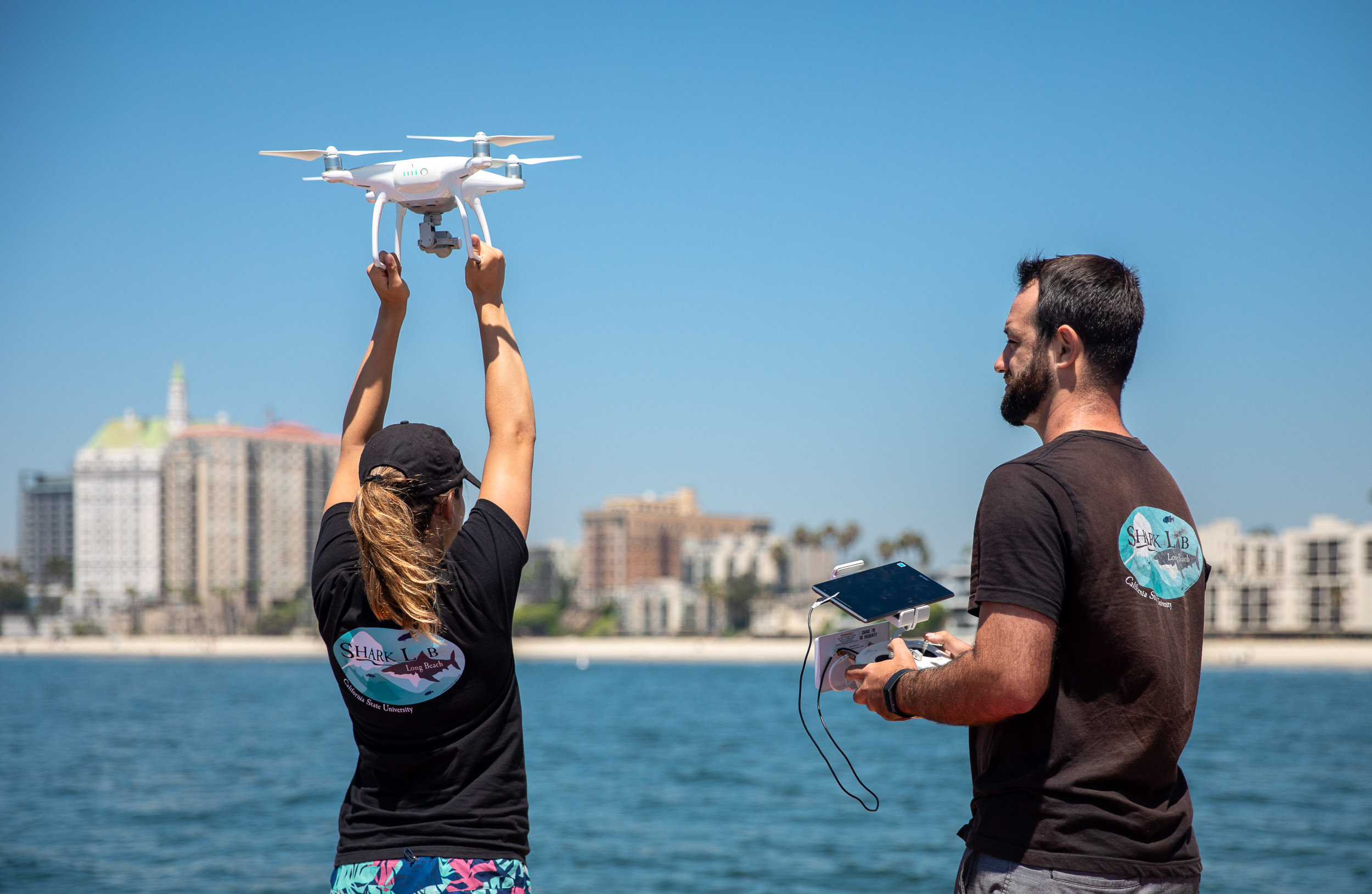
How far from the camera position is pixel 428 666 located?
3107 mm

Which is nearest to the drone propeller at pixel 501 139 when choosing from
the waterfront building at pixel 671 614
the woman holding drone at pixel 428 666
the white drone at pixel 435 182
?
the white drone at pixel 435 182

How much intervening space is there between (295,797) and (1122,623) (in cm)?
3150

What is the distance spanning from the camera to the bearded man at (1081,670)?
285cm

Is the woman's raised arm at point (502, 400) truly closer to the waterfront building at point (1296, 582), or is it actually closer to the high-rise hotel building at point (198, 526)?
the waterfront building at point (1296, 582)

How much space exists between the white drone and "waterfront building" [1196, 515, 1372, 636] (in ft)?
428

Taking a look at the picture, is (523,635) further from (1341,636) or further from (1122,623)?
(1122,623)

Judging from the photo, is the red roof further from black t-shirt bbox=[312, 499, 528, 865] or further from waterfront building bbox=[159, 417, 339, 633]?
black t-shirt bbox=[312, 499, 528, 865]

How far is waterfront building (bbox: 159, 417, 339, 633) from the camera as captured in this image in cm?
17400

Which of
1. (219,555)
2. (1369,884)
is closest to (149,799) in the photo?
(1369,884)

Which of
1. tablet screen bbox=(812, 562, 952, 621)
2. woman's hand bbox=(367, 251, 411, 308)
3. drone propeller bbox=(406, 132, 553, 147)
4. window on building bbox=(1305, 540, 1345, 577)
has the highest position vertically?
drone propeller bbox=(406, 132, 553, 147)

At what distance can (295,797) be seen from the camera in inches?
1220

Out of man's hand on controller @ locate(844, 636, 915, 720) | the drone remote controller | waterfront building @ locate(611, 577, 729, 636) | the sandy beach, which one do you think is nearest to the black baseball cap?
the drone remote controller

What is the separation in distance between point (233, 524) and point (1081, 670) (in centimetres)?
18568

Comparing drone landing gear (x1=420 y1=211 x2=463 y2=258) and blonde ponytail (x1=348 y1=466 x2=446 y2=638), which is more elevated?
drone landing gear (x1=420 y1=211 x2=463 y2=258)
